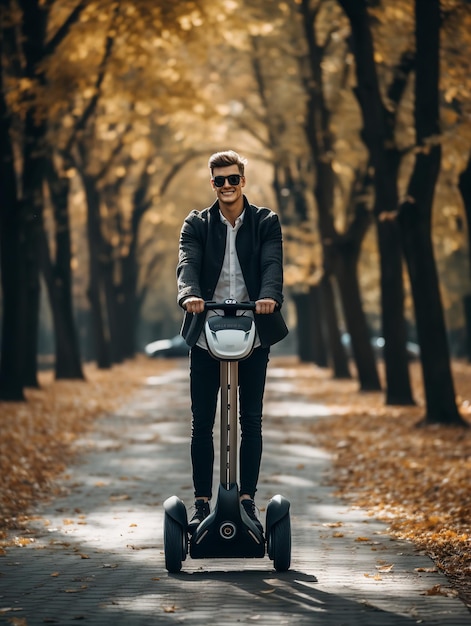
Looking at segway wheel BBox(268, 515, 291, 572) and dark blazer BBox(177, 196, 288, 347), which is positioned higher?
dark blazer BBox(177, 196, 288, 347)

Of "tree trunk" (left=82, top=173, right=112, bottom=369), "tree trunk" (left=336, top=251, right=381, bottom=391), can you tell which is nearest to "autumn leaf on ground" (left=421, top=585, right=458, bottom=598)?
"tree trunk" (left=336, top=251, right=381, bottom=391)

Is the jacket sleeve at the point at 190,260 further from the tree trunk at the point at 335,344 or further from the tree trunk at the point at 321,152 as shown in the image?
the tree trunk at the point at 335,344

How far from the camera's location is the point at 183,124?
32.5m

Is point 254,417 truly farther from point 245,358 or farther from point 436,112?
point 436,112

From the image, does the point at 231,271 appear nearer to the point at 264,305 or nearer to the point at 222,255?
the point at 222,255

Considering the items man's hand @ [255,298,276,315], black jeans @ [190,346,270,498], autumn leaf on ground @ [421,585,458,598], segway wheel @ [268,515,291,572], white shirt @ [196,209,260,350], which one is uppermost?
white shirt @ [196,209,260,350]

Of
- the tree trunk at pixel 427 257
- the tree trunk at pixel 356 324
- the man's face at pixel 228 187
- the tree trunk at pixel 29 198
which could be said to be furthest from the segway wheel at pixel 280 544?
the tree trunk at pixel 356 324

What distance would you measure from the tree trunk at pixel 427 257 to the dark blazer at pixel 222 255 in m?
9.10

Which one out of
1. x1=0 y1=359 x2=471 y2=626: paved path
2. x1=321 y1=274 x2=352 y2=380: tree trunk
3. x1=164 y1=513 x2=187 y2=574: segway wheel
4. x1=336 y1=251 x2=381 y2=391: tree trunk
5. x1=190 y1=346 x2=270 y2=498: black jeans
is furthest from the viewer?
x1=321 y1=274 x2=352 y2=380: tree trunk

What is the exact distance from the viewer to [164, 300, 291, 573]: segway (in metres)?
6.29

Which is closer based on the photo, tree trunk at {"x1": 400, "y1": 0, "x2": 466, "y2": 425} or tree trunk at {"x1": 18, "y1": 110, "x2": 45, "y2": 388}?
tree trunk at {"x1": 400, "y1": 0, "x2": 466, "y2": 425}

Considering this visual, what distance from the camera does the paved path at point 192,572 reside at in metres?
5.52

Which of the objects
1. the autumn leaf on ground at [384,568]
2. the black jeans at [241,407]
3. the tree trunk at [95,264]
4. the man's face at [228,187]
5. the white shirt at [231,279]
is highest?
the tree trunk at [95,264]

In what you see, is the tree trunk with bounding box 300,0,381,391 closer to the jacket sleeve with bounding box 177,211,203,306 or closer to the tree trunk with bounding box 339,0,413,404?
the tree trunk with bounding box 339,0,413,404
